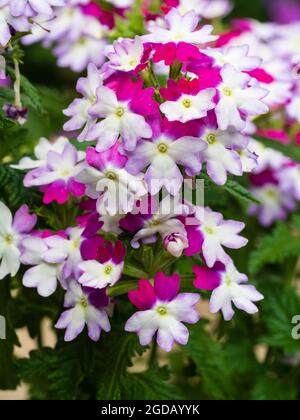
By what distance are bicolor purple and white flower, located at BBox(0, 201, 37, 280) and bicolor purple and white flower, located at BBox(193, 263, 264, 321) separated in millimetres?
230

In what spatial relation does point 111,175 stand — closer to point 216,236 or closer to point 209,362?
point 216,236

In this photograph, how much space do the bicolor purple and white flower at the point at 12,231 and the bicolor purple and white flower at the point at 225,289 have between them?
0.23 m

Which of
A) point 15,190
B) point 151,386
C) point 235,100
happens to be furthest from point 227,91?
point 151,386

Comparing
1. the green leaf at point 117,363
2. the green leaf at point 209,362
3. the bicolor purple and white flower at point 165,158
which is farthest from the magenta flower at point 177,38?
the green leaf at point 209,362

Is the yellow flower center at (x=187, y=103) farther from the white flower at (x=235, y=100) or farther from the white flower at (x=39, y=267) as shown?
the white flower at (x=39, y=267)

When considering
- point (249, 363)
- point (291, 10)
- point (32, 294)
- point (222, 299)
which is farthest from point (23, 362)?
point (291, 10)

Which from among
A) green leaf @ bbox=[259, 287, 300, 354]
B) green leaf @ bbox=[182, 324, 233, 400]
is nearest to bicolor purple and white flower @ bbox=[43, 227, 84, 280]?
green leaf @ bbox=[182, 324, 233, 400]

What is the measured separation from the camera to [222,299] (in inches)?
39.9

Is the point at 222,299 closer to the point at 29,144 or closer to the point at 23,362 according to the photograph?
the point at 23,362

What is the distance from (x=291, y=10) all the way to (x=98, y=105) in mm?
2446

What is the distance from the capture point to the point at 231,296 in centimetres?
Answer: 102

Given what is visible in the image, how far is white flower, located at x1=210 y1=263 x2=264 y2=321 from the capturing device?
1.01m

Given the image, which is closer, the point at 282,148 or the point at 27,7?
the point at 27,7

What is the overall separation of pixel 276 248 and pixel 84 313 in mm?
498
